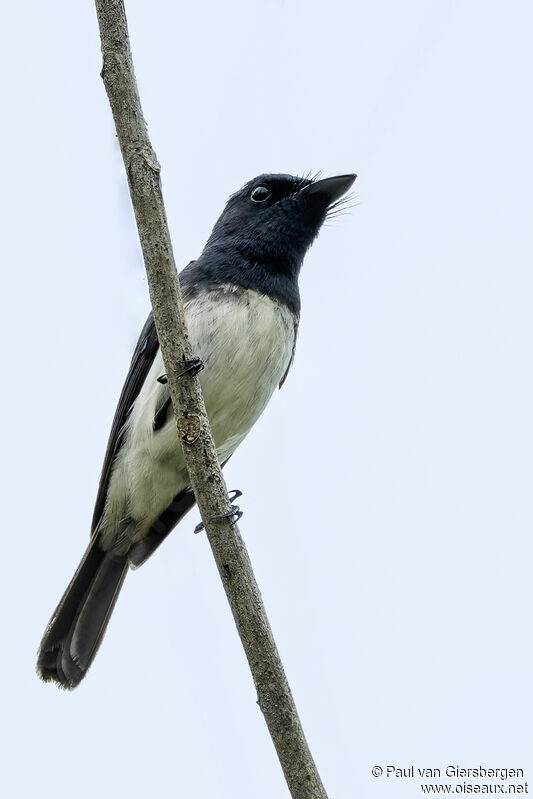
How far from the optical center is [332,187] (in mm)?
4844

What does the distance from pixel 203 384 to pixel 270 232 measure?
38.4 inches

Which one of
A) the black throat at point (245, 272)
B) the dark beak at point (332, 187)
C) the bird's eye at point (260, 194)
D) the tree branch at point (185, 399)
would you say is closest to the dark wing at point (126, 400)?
the black throat at point (245, 272)

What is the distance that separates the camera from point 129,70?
3.05 metres

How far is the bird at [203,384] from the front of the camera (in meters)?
4.34

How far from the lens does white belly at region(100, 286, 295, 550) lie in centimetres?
428

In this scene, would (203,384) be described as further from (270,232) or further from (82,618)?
(82,618)

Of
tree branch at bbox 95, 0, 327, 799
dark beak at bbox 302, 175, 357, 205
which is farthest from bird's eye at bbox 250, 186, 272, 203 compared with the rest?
tree branch at bbox 95, 0, 327, 799

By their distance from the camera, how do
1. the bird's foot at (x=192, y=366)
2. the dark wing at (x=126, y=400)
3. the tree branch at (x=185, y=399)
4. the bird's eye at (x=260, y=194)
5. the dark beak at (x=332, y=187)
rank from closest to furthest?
1. the tree branch at (x=185, y=399)
2. the bird's foot at (x=192, y=366)
3. the dark wing at (x=126, y=400)
4. the dark beak at (x=332, y=187)
5. the bird's eye at (x=260, y=194)

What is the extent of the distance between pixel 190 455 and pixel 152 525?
172 centimetres

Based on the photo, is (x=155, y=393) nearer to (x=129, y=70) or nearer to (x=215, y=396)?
(x=215, y=396)

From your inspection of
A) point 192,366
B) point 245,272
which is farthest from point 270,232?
point 192,366

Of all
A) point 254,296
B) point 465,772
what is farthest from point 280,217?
point 465,772

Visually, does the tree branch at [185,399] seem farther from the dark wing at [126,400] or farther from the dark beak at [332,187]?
the dark beak at [332,187]

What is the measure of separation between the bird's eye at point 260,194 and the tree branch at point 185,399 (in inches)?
77.5
